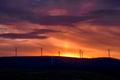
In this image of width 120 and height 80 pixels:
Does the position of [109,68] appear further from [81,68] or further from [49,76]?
[49,76]

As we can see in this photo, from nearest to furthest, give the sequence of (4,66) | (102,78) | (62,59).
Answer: (102,78) < (4,66) < (62,59)

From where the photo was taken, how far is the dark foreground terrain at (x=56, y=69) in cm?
7700

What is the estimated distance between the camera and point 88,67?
4154 inches

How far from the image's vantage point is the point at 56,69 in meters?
103

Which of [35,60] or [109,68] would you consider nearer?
[109,68]

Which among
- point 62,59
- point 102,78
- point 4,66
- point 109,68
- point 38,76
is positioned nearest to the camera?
point 38,76

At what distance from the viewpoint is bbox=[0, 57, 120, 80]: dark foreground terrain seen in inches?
3031

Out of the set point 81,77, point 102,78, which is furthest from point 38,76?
point 102,78

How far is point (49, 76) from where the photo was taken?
7638cm

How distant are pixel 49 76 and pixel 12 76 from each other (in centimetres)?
788

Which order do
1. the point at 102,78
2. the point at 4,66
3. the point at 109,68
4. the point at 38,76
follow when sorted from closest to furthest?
the point at 38,76 < the point at 102,78 < the point at 109,68 < the point at 4,66

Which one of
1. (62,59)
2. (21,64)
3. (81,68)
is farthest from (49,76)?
(62,59)

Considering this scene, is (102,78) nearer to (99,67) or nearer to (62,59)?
(99,67)

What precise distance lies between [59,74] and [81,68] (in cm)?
2659
